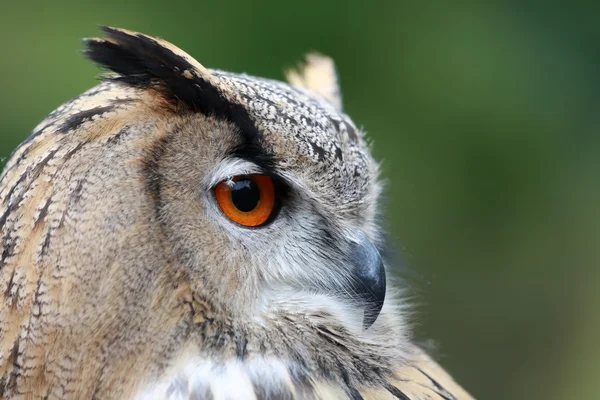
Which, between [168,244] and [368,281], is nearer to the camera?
[168,244]

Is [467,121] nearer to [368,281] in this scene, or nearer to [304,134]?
[368,281]

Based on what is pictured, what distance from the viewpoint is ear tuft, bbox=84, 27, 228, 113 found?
1108mm

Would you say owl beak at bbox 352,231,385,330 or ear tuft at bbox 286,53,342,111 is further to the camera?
ear tuft at bbox 286,53,342,111

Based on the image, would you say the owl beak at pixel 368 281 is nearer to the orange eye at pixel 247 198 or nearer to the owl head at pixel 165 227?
the owl head at pixel 165 227

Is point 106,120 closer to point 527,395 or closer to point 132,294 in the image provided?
point 132,294

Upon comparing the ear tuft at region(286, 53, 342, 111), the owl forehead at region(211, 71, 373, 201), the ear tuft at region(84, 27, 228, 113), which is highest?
the ear tuft at region(286, 53, 342, 111)

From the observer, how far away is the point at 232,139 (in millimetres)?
1136

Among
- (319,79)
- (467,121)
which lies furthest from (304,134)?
(467,121)

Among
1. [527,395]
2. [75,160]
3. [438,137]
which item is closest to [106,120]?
[75,160]

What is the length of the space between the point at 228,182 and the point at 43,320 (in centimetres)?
36

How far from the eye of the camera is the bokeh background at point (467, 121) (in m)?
3.46

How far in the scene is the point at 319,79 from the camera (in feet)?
5.85

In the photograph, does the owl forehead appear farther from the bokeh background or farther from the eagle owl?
the bokeh background

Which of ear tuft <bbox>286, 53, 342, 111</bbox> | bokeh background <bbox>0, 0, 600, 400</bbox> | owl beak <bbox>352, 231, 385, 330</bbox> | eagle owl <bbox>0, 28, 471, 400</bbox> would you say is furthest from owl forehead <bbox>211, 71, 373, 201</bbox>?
bokeh background <bbox>0, 0, 600, 400</bbox>
